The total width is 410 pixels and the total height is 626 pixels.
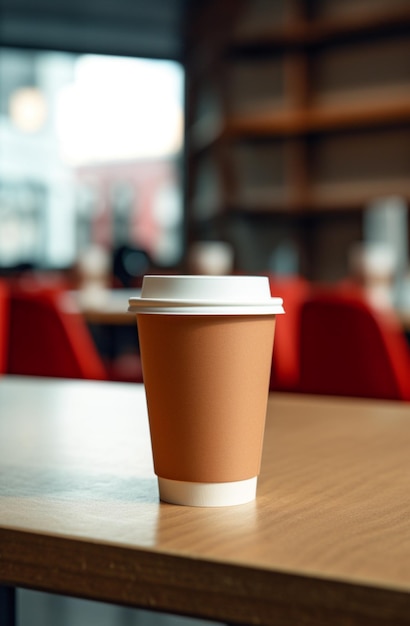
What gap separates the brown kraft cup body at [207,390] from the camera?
544 mm

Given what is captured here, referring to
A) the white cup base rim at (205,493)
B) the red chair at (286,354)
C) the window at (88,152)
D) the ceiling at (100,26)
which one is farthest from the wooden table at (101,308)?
the ceiling at (100,26)

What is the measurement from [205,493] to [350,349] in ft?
4.91

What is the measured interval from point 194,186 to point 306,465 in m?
7.67

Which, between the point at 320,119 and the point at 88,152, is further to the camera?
the point at 88,152

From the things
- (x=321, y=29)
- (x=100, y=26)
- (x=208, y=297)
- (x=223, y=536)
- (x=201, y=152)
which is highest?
(x=100, y=26)

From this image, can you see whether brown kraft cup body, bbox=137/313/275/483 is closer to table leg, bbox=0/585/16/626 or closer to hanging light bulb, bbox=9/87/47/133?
table leg, bbox=0/585/16/626

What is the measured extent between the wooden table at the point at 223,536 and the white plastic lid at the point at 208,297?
116 mm

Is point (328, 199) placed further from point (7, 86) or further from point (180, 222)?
point (7, 86)

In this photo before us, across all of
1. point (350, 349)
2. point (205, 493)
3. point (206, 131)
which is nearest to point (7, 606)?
point (205, 493)

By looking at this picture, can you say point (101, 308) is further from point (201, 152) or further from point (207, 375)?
point (201, 152)

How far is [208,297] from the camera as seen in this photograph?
54cm

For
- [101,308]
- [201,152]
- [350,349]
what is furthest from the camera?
[201,152]

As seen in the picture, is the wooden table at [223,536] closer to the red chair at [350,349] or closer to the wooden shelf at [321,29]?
the red chair at [350,349]

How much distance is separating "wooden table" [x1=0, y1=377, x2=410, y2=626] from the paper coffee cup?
0.02m
